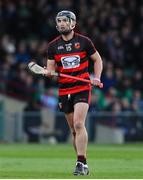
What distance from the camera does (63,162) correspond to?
18.1 meters

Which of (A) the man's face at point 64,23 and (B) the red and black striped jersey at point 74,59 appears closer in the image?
(A) the man's face at point 64,23

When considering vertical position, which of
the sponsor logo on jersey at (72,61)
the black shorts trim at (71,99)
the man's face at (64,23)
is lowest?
the black shorts trim at (71,99)

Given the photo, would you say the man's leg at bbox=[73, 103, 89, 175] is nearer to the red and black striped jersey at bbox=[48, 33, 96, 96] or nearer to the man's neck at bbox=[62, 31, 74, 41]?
the red and black striped jersey at bbox=[48, 33, 96, 96]

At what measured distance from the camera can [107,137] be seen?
27344 millimetres

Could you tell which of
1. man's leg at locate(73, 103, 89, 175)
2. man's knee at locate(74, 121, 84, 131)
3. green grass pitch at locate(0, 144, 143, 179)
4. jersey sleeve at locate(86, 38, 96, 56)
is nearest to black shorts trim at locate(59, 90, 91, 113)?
man's leg at locate(73, 103, 89, 175)

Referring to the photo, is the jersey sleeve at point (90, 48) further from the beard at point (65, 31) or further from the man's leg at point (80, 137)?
the man's leg at point (80, 137)

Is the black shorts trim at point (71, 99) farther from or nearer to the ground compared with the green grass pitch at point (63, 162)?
farther from the ground

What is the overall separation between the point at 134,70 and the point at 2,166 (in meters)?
15.8

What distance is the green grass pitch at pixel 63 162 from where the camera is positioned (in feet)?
48.0

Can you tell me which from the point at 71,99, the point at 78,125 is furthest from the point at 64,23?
the point at 78,125

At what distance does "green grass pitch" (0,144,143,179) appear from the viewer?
14617 millimetres

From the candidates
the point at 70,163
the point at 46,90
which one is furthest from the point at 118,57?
the point at 70,163

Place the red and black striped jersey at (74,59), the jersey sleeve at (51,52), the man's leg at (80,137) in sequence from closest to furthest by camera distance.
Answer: the man's leg at (80,137), the red and black striped jersey at (74,59), the jersey sleeve at (51,52)

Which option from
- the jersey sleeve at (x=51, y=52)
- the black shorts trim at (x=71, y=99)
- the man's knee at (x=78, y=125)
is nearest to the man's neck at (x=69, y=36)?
the jersey sleeve at (x=51, y=52)
